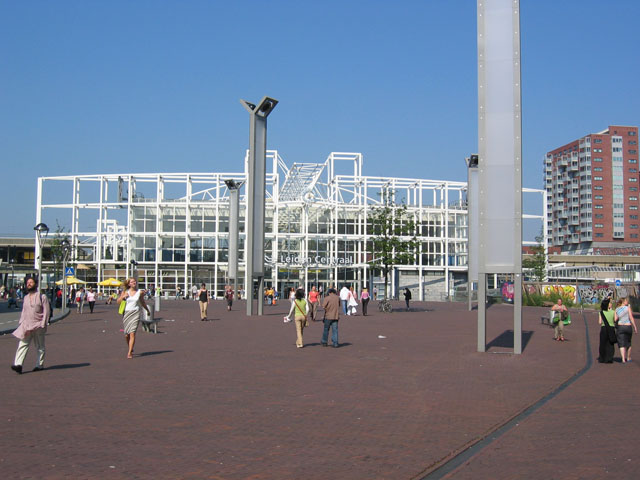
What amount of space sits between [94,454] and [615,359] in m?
13.2

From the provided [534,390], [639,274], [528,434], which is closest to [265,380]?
[534,390]

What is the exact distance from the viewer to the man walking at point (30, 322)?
1232 cm

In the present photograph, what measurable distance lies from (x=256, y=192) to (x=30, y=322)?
75.3ft

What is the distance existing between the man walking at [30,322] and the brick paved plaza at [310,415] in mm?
395

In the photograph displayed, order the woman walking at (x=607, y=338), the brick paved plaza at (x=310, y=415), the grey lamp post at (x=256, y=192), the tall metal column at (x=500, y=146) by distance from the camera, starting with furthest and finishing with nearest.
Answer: the grey lamp post at (x=256, y=192) → the tall metal column at (x=500, y=146) → the woman walking at (x=607, y=338) → the brick paved plaza at (x=310, y=415)

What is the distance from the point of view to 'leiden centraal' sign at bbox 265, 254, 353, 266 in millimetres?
71963

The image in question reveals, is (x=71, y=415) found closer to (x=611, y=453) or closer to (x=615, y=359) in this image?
(x=611, y=453)

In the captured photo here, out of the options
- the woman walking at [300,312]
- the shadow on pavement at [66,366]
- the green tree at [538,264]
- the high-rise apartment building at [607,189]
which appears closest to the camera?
the shadow on pavement at [66,366]

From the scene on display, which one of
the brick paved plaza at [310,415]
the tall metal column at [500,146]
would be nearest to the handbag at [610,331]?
the brick paved plaza at [310,415]

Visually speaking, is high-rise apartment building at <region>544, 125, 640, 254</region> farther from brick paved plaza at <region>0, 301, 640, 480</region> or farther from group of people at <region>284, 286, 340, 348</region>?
brick paved plaza at <region>0, 301, 640, 480</region>

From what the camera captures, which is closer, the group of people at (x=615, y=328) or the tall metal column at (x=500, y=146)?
the group of people at (x=615, y=328)

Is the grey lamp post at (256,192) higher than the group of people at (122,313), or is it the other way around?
the grey lamp post at (256,192)

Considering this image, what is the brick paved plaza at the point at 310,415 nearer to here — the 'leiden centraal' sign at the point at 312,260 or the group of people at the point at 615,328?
the group of people at the point at 615,328

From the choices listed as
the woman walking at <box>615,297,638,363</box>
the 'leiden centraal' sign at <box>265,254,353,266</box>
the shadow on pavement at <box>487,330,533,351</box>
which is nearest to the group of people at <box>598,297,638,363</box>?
the woman walking at <box>615,297,638,363</box>
